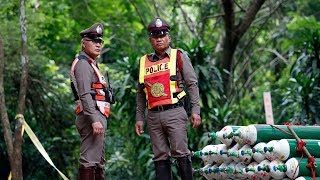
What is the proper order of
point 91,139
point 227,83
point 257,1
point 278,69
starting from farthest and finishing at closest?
point 278,69 → point 227,83 → point 257,1 → point 91,139

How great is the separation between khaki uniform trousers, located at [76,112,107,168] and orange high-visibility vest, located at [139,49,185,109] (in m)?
0.50

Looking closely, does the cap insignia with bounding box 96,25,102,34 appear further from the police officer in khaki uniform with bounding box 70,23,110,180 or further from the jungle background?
the jungle background

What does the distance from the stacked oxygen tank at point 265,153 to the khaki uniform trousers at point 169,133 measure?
8.7 inches

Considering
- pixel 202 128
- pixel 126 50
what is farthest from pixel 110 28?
pixel 202 128

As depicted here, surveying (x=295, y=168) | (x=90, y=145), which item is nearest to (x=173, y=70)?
(x=90, y=145)

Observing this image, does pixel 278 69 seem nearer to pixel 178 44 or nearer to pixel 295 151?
pixel 178 44

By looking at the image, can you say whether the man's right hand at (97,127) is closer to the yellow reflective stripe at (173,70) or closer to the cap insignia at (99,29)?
the yellow reflective stripe at (173,70)

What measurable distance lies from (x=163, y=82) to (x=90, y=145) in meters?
0.85

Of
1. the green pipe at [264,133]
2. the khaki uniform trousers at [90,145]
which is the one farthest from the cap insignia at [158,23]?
the green pipe at [264,133]

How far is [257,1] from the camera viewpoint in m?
10.5

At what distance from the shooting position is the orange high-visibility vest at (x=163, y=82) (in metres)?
5.57

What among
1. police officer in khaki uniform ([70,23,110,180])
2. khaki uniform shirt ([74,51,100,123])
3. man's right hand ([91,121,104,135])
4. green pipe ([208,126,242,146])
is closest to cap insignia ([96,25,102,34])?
police officer in khaki uniform ([70,23,110,180])

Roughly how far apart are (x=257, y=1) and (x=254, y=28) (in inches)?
155

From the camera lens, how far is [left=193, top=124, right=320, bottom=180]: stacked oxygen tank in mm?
4750
